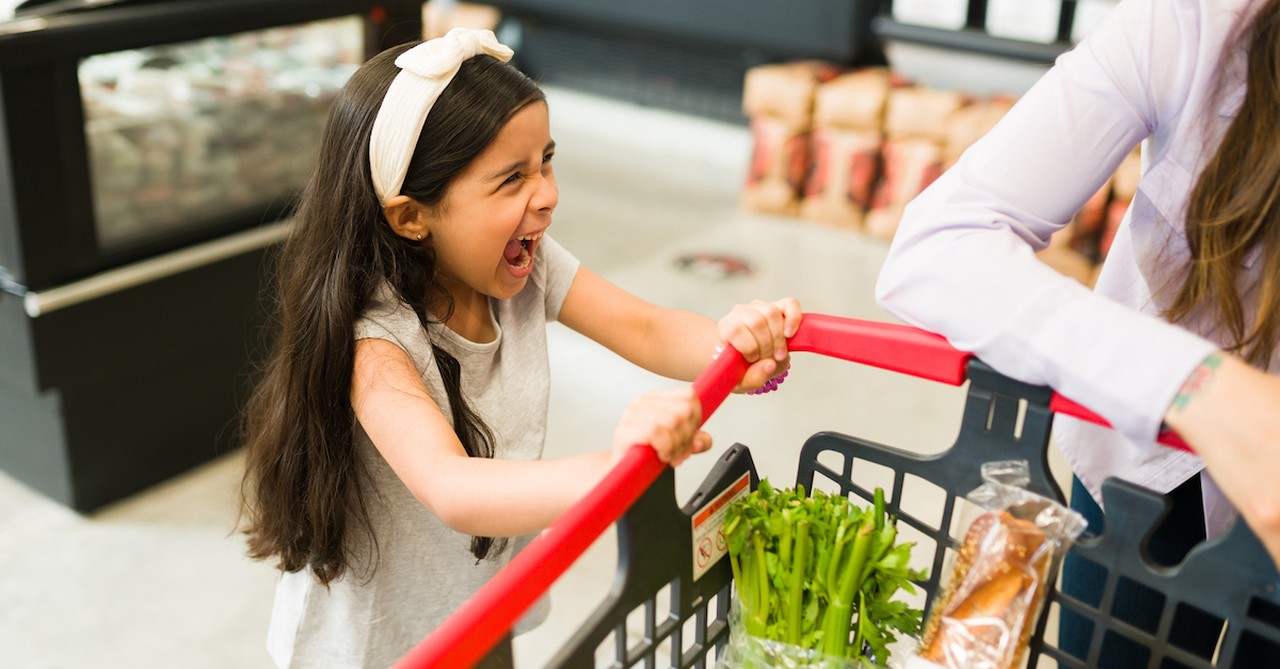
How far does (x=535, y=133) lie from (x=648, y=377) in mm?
1913

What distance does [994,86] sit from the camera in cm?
408

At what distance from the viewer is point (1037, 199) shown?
0.96m

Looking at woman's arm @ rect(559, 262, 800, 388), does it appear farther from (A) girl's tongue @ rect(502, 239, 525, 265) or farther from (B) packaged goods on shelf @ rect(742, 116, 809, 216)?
(B) packaged goods on shelf @ rect(742, 116, 809, 216)

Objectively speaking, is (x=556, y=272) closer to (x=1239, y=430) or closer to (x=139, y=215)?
(x=1239, y=430)

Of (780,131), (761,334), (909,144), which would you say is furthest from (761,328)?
(780,131)

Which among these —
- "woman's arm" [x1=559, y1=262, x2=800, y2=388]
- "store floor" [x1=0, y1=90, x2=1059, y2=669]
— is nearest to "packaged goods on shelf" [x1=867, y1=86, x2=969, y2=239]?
"store floor" [x1=0, y1=90, x2=1059, y2=669]

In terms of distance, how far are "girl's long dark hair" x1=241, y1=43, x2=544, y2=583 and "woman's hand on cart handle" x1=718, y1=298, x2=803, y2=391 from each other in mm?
323

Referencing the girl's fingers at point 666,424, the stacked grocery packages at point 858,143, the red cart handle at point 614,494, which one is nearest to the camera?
the red cart handle at point 614,494

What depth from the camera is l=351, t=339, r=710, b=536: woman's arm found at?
0.89 m

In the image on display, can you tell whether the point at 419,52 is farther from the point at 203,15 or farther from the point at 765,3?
the point at 765,3

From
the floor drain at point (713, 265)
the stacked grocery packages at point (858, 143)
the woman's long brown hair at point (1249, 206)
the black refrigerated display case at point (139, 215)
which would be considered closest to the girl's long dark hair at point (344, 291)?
the woman's long brown hair at point (1249, 206)

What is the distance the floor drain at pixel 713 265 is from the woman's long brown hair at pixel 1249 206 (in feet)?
8.98

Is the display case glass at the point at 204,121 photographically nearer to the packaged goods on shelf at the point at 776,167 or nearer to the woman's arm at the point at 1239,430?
the packaged goods on shelf at the point at 776,167

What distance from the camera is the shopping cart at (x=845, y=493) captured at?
766mm
